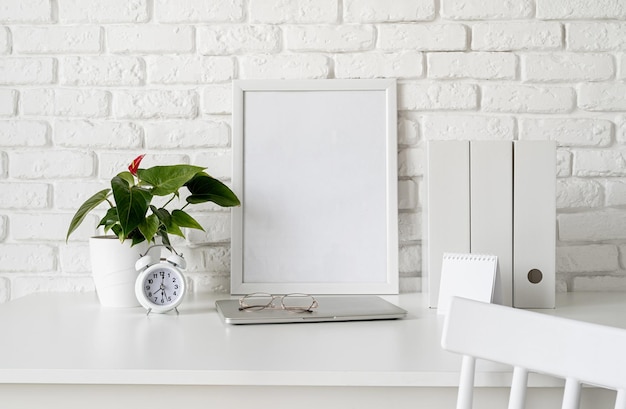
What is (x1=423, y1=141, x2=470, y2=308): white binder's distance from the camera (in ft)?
4.30

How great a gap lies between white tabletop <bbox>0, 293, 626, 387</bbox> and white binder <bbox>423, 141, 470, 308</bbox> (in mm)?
134

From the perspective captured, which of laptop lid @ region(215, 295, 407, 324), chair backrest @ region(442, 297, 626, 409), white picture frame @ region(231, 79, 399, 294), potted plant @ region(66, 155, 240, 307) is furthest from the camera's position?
white picture frame @ region(231, 79, 399, 294)

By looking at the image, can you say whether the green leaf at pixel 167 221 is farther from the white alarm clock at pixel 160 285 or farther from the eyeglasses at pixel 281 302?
the eyeglasses at pixel 281 302

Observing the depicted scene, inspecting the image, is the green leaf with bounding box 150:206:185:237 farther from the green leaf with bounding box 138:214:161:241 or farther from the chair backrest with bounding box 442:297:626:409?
the chair backrest with bounding box 442:297:626:409

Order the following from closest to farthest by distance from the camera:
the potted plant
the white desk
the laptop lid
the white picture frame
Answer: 1. the white desk
2. the laptop lid
3. the potted plant
4. the white picture frame

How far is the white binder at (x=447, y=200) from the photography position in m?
1.31

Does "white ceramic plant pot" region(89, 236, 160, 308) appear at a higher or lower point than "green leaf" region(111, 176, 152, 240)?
lower

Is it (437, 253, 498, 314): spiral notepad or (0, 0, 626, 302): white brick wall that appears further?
(0, 0, 626, 302): white brick wall

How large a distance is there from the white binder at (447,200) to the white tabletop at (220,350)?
0.13 m

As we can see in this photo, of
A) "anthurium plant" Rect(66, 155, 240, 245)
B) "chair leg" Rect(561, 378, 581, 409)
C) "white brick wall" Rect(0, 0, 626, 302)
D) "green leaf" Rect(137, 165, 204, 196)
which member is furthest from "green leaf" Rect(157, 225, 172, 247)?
"chair leg" Rect(561, 378, 581, 409)

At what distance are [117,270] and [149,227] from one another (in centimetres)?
13

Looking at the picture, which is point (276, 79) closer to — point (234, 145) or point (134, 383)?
point (234, 145)

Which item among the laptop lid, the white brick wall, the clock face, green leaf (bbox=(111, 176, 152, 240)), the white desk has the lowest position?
the white desk

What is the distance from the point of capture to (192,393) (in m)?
0.90
